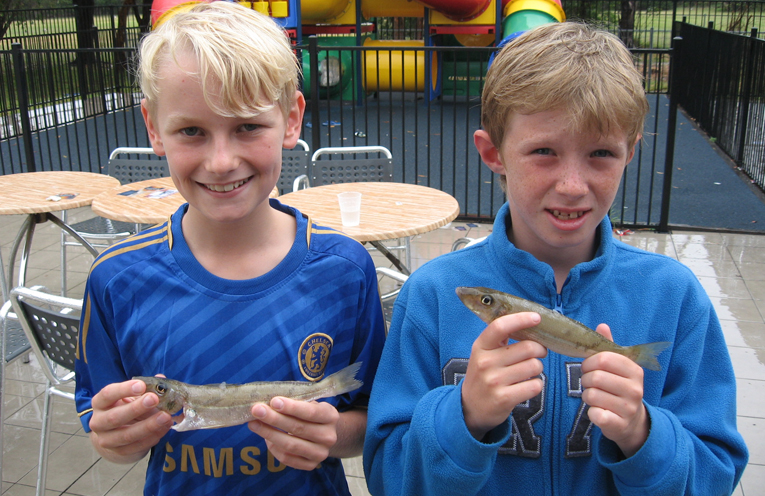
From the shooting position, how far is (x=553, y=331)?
3.60ft

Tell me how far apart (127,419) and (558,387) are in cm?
87

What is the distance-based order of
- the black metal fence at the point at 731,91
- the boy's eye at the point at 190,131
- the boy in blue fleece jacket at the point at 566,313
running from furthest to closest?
1. the black metal fence at the point at 731,91
2. the boy's eye at the point at 190,131
3. the boy in blue fleece jacket at the point at 566,313

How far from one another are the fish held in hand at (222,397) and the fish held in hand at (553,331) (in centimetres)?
37

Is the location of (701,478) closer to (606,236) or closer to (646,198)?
(606,236)

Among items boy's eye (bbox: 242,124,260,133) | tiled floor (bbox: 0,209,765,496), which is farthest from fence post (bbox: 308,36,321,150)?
boy's eye (bbox: 242,124,260,133)

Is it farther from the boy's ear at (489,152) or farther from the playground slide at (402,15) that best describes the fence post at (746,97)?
the boy's ear at (489,152)

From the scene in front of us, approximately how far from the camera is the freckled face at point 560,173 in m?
1.26

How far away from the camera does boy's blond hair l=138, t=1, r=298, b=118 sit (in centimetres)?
136

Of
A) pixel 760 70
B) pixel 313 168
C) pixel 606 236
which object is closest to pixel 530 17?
pixel 760 70

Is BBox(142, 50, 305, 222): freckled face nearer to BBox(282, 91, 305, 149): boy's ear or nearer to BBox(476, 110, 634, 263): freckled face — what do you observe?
BBox(282, 91, 305, 149): boy's ear

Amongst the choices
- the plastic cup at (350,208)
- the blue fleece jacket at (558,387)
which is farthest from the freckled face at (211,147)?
the plastic cup at (350,208)

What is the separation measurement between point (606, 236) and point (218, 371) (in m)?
0.92

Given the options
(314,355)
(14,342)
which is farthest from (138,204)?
(314,355)

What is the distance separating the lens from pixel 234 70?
1355 mm
